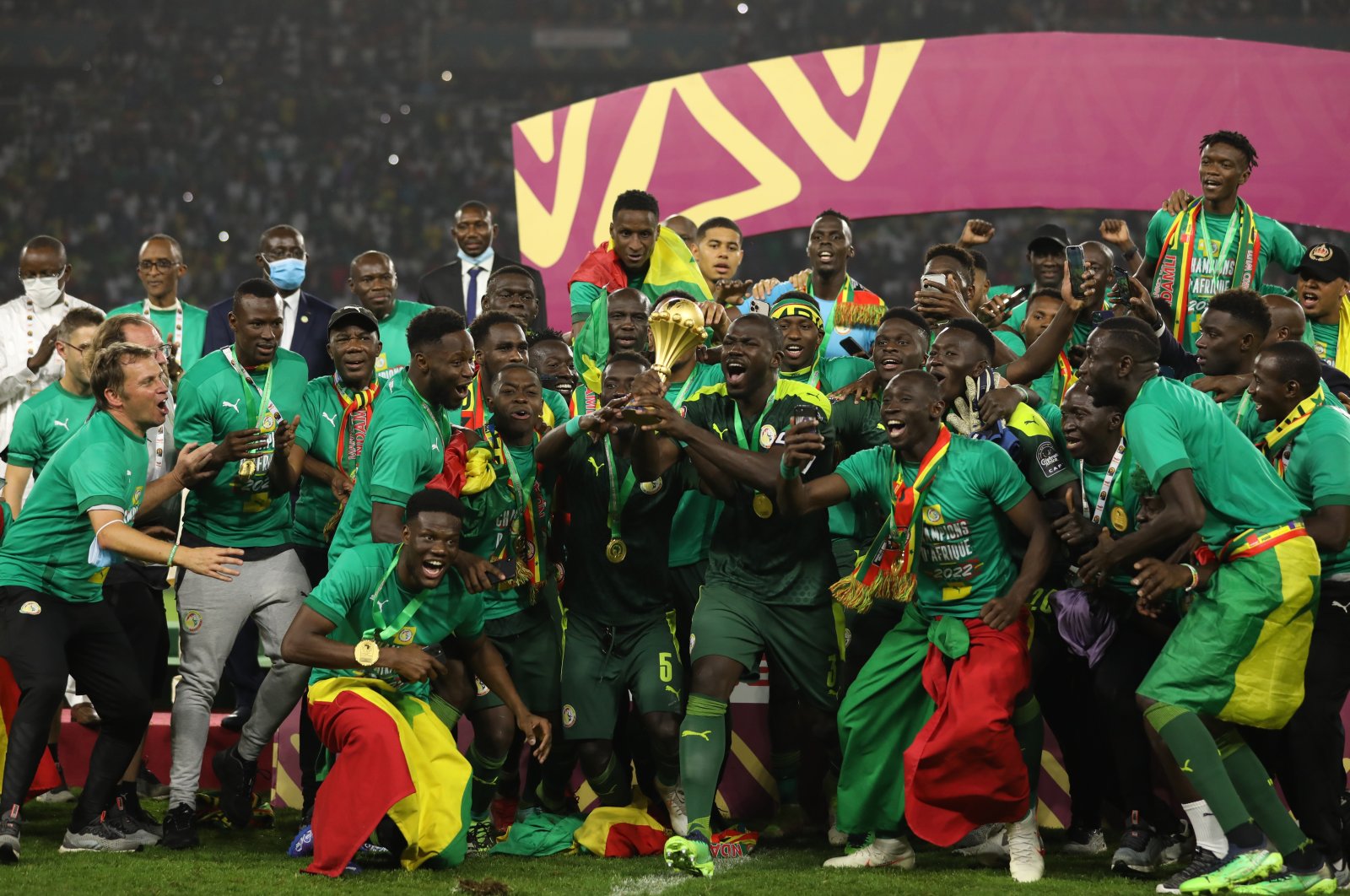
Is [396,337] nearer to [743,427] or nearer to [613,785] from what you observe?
[743,427]

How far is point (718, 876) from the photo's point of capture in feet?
17.8

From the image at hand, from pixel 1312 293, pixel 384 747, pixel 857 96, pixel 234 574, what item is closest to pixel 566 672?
pixel 384 747

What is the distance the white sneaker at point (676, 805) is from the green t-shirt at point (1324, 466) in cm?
258

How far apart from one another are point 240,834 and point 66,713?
1662mm

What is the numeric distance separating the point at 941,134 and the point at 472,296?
3.78m

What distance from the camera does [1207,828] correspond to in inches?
204

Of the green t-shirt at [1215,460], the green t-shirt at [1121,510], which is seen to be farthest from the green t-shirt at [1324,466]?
the green t-shirt at [1121,510]

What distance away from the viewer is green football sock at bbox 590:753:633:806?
604cm

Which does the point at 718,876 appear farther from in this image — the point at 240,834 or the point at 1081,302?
the point at 1081,302

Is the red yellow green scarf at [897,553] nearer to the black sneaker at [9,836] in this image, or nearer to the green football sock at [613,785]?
the green football sock at [613,785]

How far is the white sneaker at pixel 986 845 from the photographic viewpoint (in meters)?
5.76

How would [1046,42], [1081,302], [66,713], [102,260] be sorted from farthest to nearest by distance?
[102,260], [1046,42], [66,713], [1081,302]

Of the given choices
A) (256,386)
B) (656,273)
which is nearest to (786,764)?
(656,273)

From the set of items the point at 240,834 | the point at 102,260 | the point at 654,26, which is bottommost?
the point at 240,834
